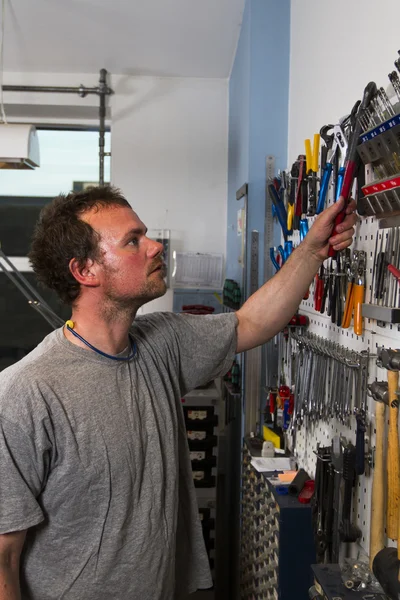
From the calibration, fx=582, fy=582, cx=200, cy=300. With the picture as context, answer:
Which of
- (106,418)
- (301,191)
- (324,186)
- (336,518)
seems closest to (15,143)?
(301,191)

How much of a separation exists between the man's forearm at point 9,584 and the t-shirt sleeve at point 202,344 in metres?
0.58

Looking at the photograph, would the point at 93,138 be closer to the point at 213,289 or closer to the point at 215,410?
the point at 213,289

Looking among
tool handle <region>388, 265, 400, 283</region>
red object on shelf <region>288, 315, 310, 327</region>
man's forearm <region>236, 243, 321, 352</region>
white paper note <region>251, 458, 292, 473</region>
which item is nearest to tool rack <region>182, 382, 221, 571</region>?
white paper note <region>251, 458, 292, 473</region>

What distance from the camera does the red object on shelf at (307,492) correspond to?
157 cm

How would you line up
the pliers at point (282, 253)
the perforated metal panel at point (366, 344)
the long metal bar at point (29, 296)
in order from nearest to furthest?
the perforated metal panel at point (366, 344) < the pliers at point (282, 253) < the long metal bar at point (29, 296)

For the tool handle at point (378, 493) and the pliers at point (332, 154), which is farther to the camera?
the pliers at point (332, 154)

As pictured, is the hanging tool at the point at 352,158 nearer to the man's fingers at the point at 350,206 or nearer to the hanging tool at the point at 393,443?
the man's fingers at the point at 350,206

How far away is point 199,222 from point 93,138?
95 cm

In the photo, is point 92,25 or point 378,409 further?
point 92,25

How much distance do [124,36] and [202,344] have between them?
1.97 metres

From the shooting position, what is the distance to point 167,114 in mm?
3266

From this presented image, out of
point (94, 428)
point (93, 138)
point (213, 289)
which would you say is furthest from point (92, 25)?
point (94, 428)

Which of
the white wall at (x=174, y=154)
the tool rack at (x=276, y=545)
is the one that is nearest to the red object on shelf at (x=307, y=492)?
the tool rack at (x=276, y=545)

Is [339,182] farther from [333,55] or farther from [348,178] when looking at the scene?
[333,55]
